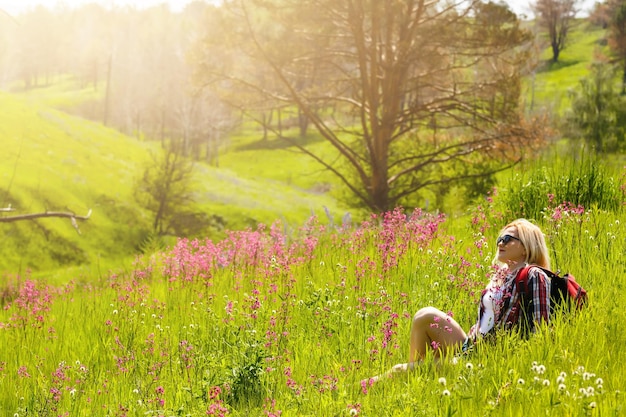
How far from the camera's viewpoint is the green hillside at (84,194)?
3375 cm

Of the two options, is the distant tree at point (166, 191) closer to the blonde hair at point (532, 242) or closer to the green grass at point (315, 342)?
the green grass at point (315, 342)

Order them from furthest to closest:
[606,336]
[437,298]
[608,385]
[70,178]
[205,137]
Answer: [205,137]
[70,178]
[437,298]
[606,336]
[608,385]

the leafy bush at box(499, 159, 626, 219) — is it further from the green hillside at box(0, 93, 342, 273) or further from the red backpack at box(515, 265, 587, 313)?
the green hillside at box(0, 93, 342, 273)

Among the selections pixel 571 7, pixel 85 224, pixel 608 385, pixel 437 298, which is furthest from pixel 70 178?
pixel 571 7

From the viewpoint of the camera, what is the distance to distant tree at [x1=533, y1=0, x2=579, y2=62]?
8944 cm

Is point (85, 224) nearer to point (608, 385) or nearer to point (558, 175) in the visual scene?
point (558, 175)

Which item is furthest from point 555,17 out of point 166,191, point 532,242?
point 532,242

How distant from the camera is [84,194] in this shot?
130 feet

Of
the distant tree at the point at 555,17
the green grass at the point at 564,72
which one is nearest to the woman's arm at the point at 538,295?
the green grass at the point at 564,72

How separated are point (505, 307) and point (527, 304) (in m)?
0.18

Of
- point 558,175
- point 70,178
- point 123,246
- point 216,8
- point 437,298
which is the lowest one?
point 123,246

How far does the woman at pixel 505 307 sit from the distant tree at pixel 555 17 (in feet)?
304

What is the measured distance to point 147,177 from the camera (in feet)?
129

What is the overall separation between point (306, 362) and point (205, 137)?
260ft
